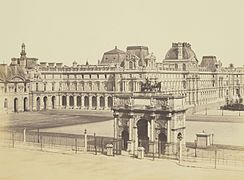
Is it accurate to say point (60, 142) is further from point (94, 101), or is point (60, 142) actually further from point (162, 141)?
point (94, 101)

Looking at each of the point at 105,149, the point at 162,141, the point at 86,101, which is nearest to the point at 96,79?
the point at 86,101

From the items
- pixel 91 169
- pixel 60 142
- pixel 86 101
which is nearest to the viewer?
pixel 91 169

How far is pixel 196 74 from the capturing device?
2296 inches

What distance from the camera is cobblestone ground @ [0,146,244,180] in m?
18.3

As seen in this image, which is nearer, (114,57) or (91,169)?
(91,169)

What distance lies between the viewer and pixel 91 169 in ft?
64.9

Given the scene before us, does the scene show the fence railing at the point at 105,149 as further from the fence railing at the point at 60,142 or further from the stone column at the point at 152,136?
the stone column at the point at 152,136

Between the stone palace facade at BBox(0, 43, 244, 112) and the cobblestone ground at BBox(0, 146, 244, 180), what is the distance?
27.0 metres

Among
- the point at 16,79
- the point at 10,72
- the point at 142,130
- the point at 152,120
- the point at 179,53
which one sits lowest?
the point at 142,130

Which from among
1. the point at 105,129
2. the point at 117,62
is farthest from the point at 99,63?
the point at 105,129

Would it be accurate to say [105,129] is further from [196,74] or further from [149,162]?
[196,74]

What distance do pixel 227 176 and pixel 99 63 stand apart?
4094 centimetres

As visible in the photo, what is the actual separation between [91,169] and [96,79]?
35.0 m

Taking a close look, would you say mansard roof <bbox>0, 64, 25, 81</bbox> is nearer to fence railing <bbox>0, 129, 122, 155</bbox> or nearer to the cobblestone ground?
fence railing <bbox>0, 129, 122, 155</bbox>
